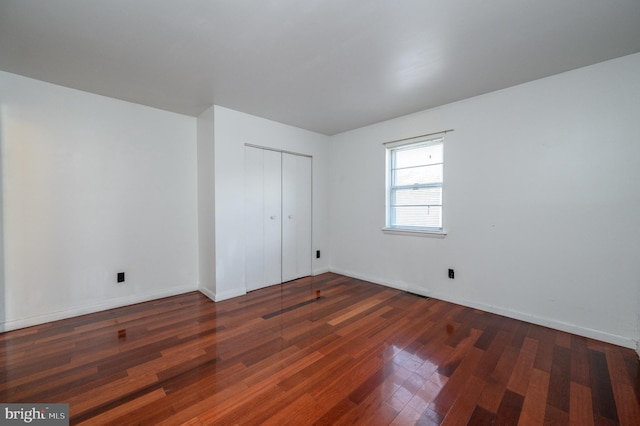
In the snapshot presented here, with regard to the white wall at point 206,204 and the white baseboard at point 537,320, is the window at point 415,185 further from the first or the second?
the white wall at point 206,204

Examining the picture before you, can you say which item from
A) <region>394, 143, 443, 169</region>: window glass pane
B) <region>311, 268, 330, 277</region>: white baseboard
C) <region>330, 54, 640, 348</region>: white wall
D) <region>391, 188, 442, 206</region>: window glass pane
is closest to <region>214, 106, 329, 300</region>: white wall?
<region>311, 268, 330, 277</region>: white baseboard

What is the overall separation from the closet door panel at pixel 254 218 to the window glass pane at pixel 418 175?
6.73 feet

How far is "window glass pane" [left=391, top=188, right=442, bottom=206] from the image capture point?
3408 millimetres

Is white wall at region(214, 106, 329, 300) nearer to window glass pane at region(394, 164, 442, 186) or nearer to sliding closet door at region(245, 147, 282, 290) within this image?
sliding closet door at region(245, 147, 282, 290)

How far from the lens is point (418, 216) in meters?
3.60

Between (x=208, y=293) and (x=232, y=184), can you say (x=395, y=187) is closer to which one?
(x=232, y=184)

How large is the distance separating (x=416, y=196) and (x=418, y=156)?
56 centimetres

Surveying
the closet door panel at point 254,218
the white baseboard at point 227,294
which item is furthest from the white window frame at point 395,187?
the white baseboard at point 227,294

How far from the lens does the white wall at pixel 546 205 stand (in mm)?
2234

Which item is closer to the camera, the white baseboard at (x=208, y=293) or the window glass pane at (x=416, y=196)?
the white baseboard at (x=208, y=293)

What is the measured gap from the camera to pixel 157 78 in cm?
256

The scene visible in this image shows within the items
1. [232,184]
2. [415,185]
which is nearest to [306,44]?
[232,184]

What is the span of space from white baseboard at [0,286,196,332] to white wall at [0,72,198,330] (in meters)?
0.01

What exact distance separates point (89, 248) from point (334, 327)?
288cm
